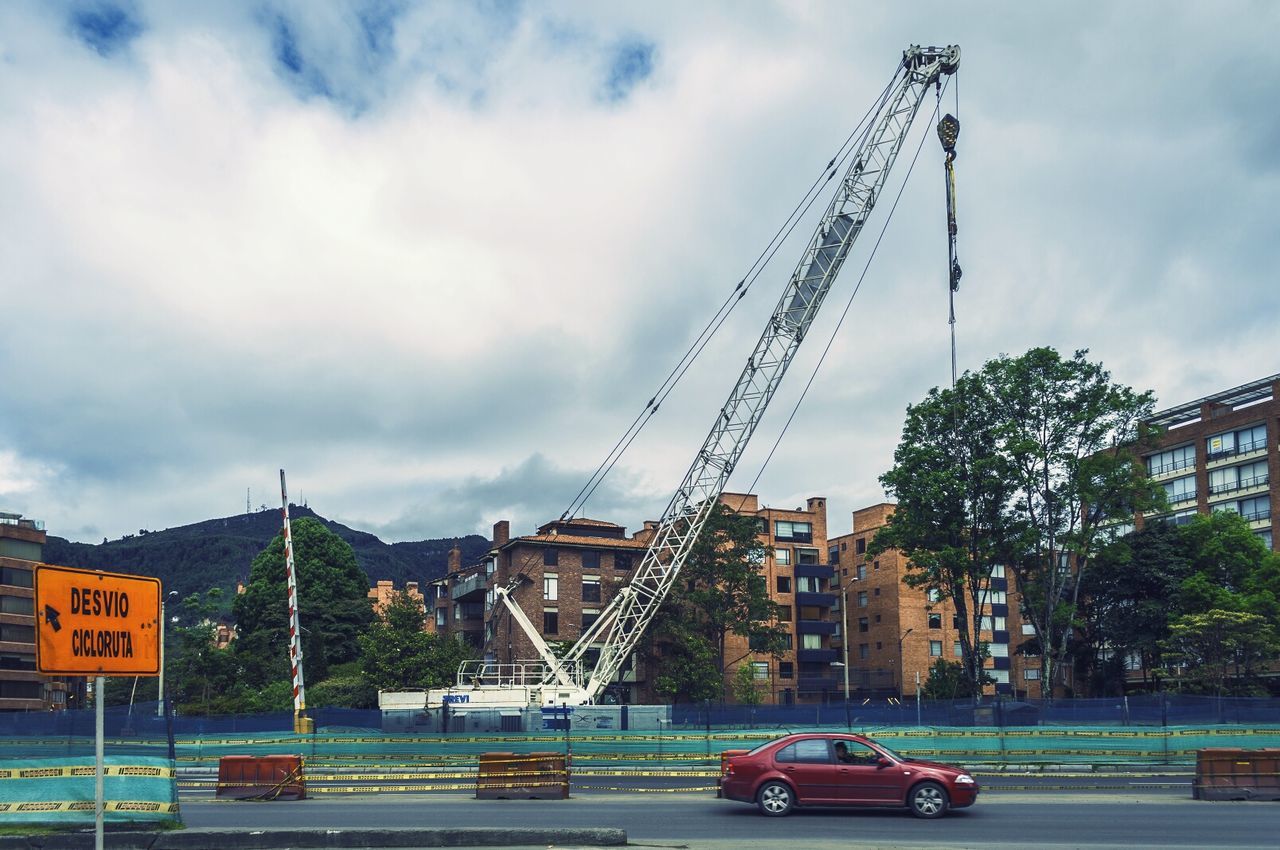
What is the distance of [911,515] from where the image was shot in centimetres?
5856

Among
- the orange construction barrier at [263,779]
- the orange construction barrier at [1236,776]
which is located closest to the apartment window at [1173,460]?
the orange construction barrier at [1236,776]

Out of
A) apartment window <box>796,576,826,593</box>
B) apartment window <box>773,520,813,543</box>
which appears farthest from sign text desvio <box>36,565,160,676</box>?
apartment window <box>796,576,826,593</box>

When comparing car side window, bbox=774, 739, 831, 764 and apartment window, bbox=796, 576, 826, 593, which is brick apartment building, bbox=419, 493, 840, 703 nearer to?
apartment window, bbox=796, 576, 826, 593

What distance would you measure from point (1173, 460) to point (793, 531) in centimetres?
2992

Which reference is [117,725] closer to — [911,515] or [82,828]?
[82,828]

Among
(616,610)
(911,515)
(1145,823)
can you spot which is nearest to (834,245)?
(911,515)

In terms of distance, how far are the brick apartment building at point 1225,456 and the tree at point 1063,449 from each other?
70.7 feet

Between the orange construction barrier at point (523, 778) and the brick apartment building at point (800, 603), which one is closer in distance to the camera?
the orange construction barrier at point (523, 778)

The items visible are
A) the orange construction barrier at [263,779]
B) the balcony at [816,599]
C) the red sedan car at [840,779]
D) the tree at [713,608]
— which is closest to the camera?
the red sedan car at [840,779]

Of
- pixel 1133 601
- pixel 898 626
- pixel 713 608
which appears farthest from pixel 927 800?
pixel 898 626

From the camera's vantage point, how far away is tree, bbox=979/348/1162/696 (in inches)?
2212

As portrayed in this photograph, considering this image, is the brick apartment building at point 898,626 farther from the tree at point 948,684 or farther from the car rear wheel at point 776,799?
the car rear wheel at point 776,799

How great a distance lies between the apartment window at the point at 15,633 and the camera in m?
82.8

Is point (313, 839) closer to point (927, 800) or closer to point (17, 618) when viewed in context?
point (927, 800)
